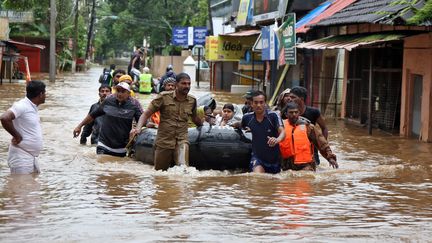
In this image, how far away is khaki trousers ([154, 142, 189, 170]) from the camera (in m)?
10.9

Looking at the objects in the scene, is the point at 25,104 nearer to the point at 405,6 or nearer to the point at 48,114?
the point at 405,6

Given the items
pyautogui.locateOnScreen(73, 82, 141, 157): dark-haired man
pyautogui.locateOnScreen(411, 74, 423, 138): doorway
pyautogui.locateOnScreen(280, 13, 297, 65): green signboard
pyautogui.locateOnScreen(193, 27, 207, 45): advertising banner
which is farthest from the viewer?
pyautogui.locateOnScreen(193, 27, 207, 45): advertising banner

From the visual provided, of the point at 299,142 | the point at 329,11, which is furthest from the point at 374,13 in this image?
the point at 329,11

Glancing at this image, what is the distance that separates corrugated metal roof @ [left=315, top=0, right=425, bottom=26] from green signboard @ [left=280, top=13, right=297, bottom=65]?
250cm

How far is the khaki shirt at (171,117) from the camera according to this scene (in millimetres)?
10812

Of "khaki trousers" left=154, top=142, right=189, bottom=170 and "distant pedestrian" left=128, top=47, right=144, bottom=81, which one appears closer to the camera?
"khaki trousers" left=154, top=142, right=189, bottom=170

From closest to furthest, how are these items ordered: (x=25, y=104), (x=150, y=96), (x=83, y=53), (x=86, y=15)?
1. (x=25, y=104)
2. (x=150, y=96)
3. (x=83, y=53)
4. (x=86, y=15)

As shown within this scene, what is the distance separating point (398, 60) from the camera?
65.2 ft

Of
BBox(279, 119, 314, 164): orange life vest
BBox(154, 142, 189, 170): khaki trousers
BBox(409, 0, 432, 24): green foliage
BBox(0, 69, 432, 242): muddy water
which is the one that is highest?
BBox(409, 0, 432, 24): green foliage

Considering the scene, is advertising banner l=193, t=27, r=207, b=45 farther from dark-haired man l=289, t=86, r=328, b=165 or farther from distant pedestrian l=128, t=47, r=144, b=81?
dark-haired man l=289, t=86, r=328, b=165

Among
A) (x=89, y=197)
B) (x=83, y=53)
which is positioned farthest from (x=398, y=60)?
(x=83, y=53)

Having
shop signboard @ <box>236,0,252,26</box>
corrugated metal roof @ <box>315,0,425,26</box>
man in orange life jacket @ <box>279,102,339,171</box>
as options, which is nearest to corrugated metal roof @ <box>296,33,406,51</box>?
corrugated metal roof @ <box>315,0,425,26</box>

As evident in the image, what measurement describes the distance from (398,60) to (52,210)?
13194 millimetres

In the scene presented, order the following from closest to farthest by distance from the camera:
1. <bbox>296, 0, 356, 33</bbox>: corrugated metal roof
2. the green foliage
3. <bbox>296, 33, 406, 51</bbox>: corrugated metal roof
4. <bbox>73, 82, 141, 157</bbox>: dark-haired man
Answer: <bbox>73, 82, 141, 157</bbox>: dark-haired man
the green foliage
<bbox>296, 33, 406, 51</bbox>: corrugated metal roof
<bbox>296, 0, 356, 33</bbox>: corrugated metal roof
